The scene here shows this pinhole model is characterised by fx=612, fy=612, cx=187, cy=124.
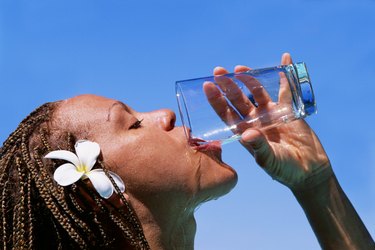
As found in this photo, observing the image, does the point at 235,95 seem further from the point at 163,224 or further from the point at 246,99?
the point at 163,224

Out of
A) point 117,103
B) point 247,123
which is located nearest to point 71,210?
point 117,103

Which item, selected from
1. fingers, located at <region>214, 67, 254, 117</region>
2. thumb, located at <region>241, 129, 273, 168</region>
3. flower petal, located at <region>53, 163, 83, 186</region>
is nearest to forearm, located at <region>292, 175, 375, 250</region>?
thumb, located at <region>241, 129, 273, 168</region>

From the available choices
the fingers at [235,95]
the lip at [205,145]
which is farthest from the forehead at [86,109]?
the fingers at [235,95]

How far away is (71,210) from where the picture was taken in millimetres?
3330

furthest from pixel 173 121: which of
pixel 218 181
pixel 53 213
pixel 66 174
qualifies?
pixel 53 213

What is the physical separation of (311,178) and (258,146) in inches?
25.2

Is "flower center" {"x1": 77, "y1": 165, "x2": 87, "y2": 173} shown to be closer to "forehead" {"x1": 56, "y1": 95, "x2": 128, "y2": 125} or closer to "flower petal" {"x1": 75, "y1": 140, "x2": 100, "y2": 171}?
"flower petal" {"x1": 75, "y1": 140, "x2": 100, "y2": 171}

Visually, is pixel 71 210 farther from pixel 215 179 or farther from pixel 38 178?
pixel 215 179

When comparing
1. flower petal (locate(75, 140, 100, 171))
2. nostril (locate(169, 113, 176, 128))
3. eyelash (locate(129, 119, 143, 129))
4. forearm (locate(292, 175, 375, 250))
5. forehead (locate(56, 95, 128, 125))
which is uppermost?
forehead (locate(56, 95, 128, 125))

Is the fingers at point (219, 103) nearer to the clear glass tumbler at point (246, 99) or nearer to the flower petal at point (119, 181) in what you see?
the clear glass tumbler at point (246, 99)

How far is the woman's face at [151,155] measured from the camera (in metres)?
3.32

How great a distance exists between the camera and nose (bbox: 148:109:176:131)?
3.54 m

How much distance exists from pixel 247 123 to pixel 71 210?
3.86 ft

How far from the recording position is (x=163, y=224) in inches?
133
